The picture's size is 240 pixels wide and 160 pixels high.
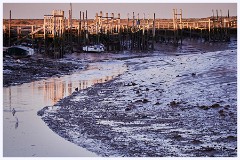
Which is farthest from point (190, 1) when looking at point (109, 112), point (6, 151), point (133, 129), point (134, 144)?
point (6, 151)

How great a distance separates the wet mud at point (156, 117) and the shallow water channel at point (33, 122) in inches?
9.6

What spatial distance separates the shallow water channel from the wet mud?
24 cm

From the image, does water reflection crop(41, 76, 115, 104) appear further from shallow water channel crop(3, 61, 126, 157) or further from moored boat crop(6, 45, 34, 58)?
moored boat crop(6, 45, 34, 58)

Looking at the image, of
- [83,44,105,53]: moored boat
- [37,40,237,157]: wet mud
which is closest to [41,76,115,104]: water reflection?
[37,40,237,157]: wet mud

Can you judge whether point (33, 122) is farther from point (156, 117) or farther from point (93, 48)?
point (93, 48)

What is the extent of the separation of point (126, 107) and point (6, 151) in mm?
3962

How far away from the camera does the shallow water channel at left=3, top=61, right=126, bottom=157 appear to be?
715cm

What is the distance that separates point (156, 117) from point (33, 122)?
226 cm

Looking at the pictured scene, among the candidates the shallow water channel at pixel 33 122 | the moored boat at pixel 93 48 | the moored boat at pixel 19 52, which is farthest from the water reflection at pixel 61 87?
the moored boat at pixel 93 48

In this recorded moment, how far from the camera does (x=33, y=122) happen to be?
31.0ft

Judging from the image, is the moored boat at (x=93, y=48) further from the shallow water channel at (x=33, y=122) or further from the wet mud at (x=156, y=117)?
the wet mud at (x=156, y=117)

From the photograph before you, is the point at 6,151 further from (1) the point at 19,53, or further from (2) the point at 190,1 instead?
(1) the point at 19,53

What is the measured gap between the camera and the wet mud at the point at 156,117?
7.17 metres

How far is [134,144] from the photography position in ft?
24.2
